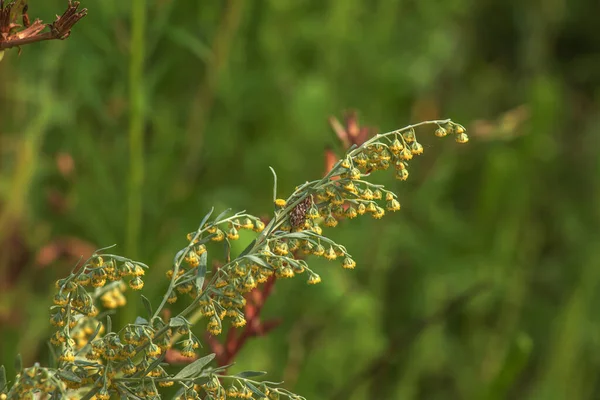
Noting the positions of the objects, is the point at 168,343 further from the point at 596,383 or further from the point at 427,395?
the point at 596,383

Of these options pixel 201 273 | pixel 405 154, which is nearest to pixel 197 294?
pixel 201 273

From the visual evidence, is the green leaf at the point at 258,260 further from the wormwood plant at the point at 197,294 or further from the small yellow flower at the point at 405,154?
the small yellow flower at the point at 405,154

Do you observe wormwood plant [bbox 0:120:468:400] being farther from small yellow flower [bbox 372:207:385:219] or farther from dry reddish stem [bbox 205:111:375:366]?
dry reddish stem [bbox 205:111:375:366]

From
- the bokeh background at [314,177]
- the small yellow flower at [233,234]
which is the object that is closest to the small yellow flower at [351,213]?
the small yellow flower at [233,234]

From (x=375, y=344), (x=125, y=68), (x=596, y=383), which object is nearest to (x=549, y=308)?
(x=596, y=383)

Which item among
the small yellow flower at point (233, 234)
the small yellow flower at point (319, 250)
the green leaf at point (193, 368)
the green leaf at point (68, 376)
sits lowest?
the green leaf at point (68, 376)

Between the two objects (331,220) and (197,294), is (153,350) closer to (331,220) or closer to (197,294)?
(197,294)

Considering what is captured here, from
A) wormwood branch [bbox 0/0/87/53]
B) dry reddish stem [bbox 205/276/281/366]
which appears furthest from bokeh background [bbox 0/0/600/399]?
wormwood branch [bbox 0/0/87/53]
